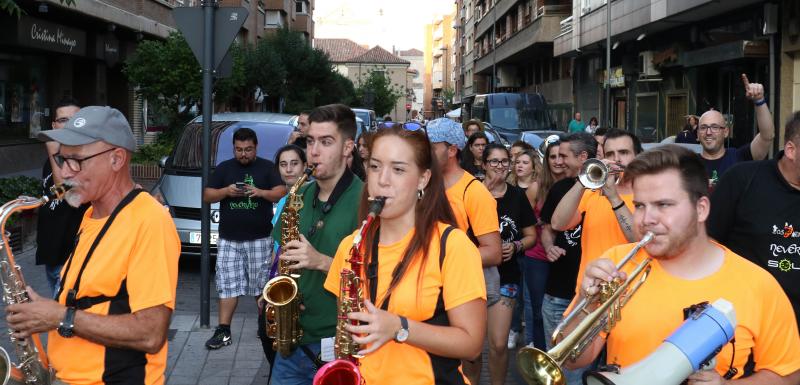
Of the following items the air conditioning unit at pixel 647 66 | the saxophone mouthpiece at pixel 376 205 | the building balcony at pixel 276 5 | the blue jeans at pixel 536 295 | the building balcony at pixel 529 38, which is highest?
the building balcony at pixel 276 5

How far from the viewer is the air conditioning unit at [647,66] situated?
28312 millimetres

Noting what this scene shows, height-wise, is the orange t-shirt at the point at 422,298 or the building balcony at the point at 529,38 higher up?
the building balcony at the point at 529,38

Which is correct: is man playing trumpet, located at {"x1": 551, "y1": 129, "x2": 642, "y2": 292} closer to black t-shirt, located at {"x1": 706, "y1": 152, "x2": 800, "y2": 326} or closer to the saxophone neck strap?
black t-shirt, located at {"x1": 706, "y1": 152, "x2": 800, "y2": 326}

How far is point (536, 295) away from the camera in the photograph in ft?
21.9

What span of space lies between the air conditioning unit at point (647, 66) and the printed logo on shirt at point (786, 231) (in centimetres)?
2551

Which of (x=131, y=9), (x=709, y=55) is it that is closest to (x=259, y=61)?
(x=131, y=9)

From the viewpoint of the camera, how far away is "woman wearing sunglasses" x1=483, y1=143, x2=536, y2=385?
592cm

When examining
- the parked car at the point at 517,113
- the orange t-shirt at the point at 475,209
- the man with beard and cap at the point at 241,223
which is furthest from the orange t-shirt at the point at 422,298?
the parked car at the point at 517,113

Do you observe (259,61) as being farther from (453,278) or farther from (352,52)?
(352,52)

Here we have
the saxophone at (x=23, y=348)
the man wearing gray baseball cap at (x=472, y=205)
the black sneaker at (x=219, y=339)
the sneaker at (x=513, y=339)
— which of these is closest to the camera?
the saxophone at (x=23, y=348)

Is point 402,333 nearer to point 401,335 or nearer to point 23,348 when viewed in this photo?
point 401,335

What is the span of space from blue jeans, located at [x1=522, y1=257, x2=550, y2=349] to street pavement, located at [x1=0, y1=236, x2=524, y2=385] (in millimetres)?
451

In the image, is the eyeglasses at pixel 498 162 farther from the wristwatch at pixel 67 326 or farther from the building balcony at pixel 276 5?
the building balcony at pixel 276 5

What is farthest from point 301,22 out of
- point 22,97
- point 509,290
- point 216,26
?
point 509,290
